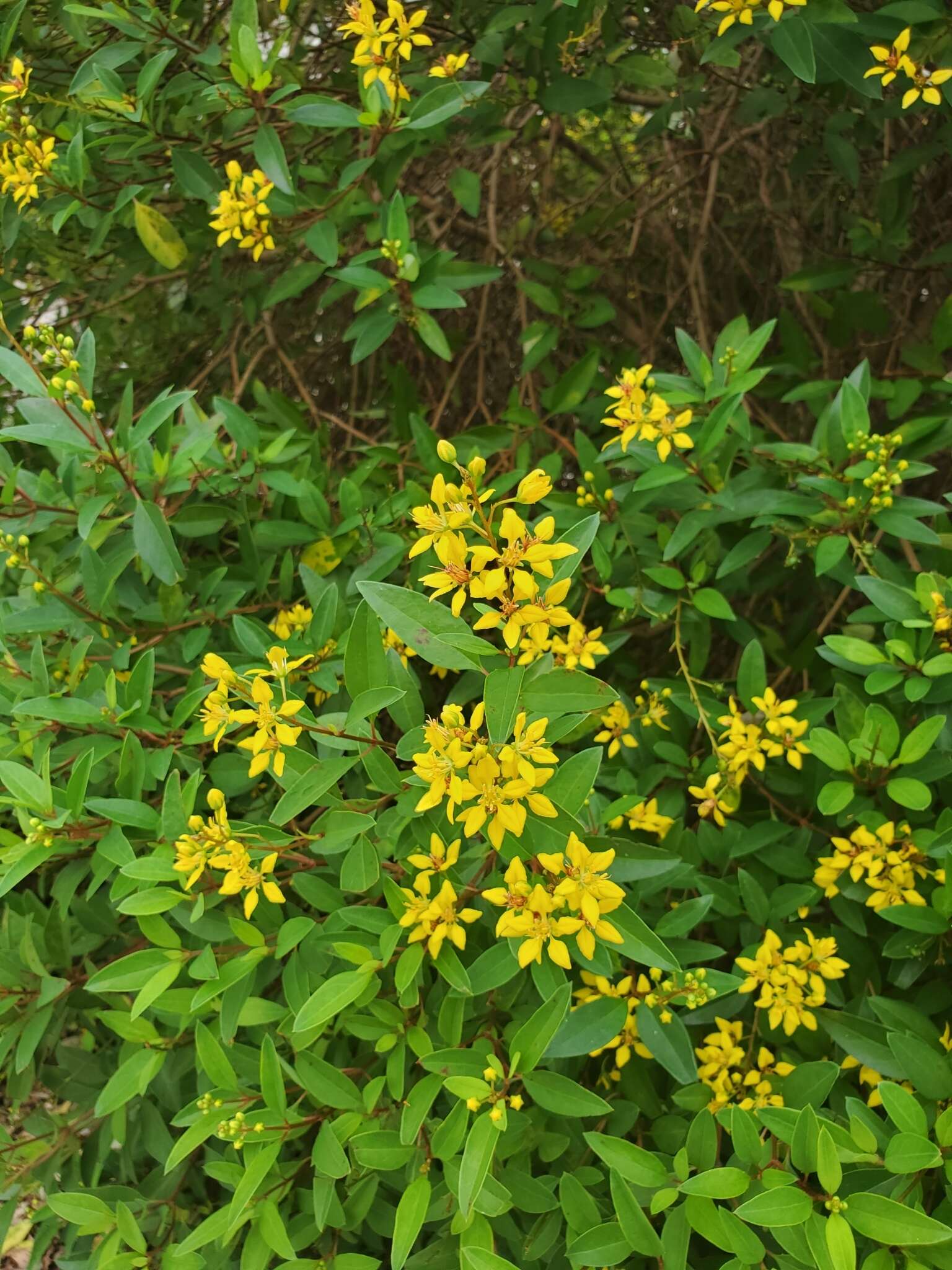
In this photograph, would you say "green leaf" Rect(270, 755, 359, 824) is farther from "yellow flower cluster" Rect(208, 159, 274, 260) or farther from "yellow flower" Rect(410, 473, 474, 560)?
"yellow flower cluster" Rect(208, 159, 274, 260)

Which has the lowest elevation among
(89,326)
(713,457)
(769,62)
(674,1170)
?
(674,1170)

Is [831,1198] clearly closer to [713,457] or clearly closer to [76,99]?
[713,457]

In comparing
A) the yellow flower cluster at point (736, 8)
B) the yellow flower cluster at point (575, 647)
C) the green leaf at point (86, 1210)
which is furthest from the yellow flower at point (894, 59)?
the green leaf at point (86, 1210)

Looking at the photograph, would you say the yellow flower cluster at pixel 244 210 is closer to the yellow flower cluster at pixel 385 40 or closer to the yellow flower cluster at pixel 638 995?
the yellow flower cluster at pixel 385 40

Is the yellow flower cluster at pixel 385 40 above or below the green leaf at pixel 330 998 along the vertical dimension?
above

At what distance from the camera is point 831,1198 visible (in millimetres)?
1017

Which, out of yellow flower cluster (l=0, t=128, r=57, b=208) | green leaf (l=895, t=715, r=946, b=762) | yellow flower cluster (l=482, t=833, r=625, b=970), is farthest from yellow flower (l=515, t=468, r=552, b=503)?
yellow flower cluster (l=0, t=128, r=57, b=208)

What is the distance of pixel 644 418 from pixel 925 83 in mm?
691

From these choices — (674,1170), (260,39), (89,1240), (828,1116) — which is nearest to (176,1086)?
(89,1240)

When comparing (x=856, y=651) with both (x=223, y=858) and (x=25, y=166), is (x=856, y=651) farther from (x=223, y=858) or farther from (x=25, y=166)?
(x=25, y=166)

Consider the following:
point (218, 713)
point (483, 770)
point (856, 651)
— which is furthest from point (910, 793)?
point (218, 713)

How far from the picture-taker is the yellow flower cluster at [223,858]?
1063 mm

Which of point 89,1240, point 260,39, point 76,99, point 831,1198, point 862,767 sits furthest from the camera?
point 260,39

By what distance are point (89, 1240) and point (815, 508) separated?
1.63 meters
